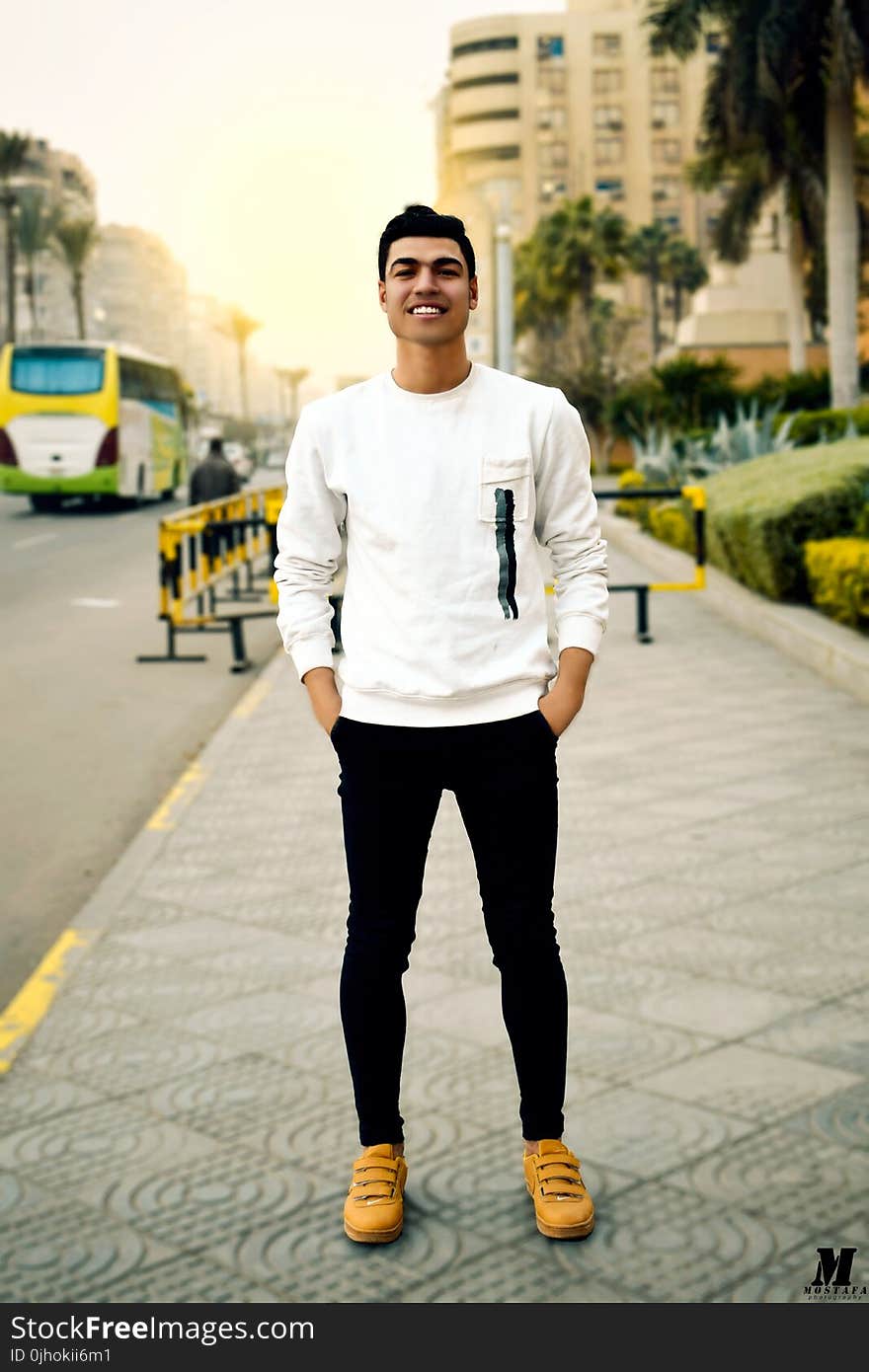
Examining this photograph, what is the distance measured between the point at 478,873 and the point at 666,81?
124473mm

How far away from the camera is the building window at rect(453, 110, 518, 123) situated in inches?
4857

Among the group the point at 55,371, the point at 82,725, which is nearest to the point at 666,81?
the point at 55,371

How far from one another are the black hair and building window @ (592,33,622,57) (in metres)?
125

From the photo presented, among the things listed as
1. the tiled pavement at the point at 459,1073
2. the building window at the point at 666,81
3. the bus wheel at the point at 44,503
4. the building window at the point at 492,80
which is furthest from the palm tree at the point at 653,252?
the tiled pavement at the point at 459,1073

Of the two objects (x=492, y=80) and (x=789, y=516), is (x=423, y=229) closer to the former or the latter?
(x=789, y=516)

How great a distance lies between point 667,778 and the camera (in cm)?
704

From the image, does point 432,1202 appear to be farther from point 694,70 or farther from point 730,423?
point 694,70

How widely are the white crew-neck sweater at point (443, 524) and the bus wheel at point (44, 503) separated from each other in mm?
29406

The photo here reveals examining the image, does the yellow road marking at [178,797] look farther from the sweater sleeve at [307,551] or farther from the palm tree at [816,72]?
the palm tree at [816,72]

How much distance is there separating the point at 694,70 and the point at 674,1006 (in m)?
124

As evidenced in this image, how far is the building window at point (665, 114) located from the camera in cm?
11862

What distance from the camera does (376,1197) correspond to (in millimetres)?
3012

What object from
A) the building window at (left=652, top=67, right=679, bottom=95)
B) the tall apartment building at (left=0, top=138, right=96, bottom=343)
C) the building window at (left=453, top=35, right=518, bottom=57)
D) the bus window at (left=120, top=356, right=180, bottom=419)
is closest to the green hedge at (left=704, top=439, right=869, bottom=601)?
the bus window at (left=120, top=356, right=180, bottom=419)
